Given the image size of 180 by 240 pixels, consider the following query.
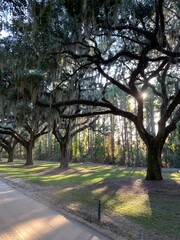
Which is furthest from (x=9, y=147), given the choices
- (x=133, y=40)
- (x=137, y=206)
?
(x=137, y=206)

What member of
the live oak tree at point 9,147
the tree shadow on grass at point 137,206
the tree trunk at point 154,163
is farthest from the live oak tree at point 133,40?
the live oak tree at point 9,147

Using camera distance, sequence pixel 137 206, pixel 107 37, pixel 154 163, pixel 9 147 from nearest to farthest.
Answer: pixel 137 206
pixel 107 37
pixel 154 163
pixel 9 147

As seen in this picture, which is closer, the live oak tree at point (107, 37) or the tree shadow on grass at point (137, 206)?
the tree shadow on grass at point (137, 206)

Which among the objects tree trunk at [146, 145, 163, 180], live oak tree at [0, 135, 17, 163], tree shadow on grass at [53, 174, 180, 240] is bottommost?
tree shadow on grass at [53, 174, 180, 240]

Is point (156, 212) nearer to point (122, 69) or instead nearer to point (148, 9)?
point (148, 9)

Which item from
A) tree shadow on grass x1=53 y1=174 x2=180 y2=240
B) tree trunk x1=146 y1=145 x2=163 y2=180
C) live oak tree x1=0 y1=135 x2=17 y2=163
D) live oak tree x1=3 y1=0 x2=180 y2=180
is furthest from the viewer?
live oak tree x1=0 y1=135 x2=17 y2=163

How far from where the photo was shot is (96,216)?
6.15 meters

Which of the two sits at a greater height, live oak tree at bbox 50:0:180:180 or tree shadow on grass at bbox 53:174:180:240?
live oak tree at bbox 50:0:180:180

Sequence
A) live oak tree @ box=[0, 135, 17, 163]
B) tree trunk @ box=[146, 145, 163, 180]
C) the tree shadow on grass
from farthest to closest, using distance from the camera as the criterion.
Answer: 1. live oak tree @ box=[0, 135, 17, 163]
2. tree trunk @ box=[146, 145, 163, 180]
3. the tree shadow on grass

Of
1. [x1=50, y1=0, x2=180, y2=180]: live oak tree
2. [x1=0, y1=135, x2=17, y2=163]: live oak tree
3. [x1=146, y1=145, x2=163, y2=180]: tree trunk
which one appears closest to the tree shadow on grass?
[x1=146, y1=145, x2=163, y2=180]: tree trunk

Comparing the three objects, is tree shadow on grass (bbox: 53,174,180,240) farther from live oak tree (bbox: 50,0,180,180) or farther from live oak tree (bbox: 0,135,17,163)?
live oak tree (bbox: 0,135,17,163)

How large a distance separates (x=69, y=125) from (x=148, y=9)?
1299cm

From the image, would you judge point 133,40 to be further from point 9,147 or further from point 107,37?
point 9,147

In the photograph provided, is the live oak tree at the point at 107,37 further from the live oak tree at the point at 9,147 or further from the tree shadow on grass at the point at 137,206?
the live oak tree at the point at 9,147
